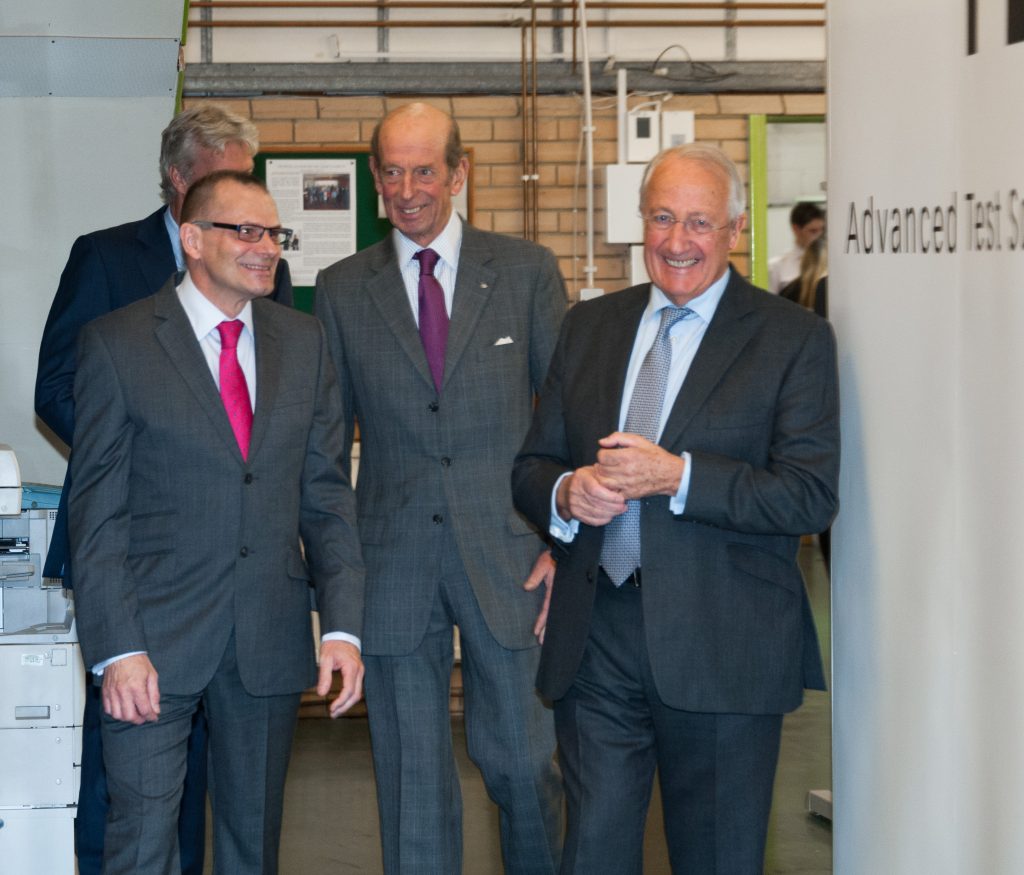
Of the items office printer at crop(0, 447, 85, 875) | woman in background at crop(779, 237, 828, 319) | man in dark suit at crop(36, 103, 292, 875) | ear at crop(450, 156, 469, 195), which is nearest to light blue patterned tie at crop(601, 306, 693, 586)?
ear at crop(450, 156, 469, 195)

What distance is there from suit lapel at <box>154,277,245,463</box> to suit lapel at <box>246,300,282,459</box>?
0.08 feet

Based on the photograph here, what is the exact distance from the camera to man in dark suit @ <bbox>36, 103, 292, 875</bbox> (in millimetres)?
3410

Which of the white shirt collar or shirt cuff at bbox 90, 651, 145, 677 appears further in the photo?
the white shirt collar

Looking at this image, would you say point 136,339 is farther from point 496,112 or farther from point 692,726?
point 496,112

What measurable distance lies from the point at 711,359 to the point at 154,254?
1.56m

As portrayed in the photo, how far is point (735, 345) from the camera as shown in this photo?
101 inches

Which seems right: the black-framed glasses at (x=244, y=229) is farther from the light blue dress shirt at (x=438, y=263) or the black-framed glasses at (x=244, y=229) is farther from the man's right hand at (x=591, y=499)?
the man's right hand at (x=591, y=499)

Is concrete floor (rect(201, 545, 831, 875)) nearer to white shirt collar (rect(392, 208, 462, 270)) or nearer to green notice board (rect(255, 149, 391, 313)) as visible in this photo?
white shirt collar (rect(392, 208, 462, 270))

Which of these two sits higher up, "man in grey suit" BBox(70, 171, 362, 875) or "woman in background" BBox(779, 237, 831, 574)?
"woman in background" BBox(779, 237, 831, 574)

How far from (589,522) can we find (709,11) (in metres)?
5.74

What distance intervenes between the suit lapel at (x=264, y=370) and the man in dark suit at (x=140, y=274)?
1.95 ft

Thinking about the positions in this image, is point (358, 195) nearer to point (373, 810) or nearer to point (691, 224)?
point (373, 810)

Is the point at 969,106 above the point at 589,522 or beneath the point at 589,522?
above

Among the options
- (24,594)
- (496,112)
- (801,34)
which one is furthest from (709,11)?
(24,594)
